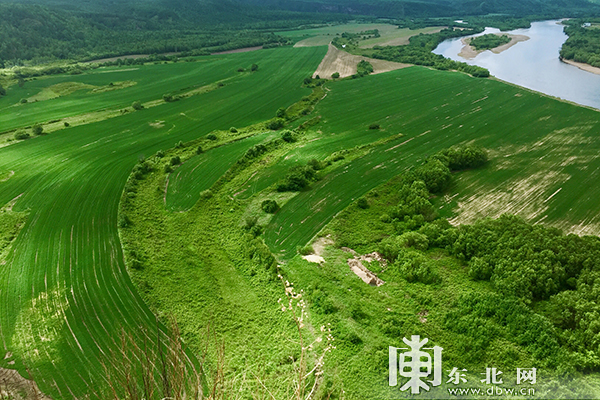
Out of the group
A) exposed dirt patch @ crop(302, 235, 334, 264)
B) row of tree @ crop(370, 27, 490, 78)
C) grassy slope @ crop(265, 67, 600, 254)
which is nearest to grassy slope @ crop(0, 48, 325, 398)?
exposed dirt patch @ crop(302, 235, 334, 264)

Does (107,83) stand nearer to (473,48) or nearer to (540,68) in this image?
(540,68)

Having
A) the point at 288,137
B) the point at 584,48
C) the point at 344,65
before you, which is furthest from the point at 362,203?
the point at 584,48

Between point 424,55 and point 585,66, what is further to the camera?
point 424,55

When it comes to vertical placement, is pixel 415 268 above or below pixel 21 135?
below

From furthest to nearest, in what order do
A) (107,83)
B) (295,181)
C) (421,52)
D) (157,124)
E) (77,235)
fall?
1. (421,52)
2. (107,83)
3. (157,124)
4. (295,181)
5. (77,235)

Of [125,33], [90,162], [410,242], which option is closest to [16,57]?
[125,33]

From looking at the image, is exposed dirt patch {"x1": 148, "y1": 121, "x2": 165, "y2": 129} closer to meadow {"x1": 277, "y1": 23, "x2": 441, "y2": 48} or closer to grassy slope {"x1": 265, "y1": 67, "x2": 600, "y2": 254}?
grassy slope {"x1": 265, "y1": 67, "x2": 600, "y2": 254}
